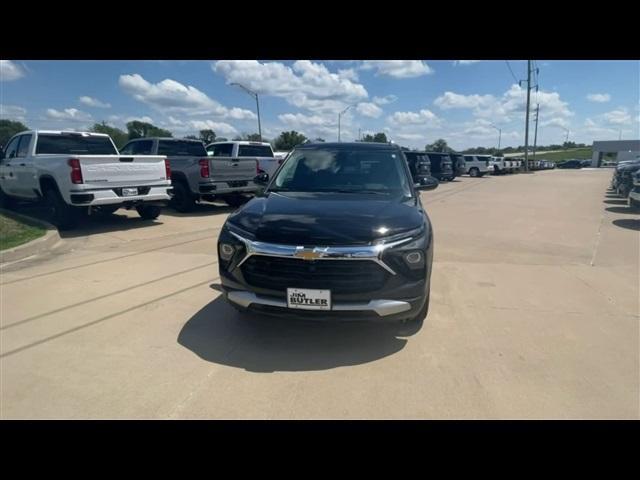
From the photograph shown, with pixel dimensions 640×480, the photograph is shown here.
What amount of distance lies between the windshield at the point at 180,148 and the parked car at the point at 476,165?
31.0m

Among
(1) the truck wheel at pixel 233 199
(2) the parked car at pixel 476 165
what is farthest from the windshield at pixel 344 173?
(2) the parked car at pixel 476 165

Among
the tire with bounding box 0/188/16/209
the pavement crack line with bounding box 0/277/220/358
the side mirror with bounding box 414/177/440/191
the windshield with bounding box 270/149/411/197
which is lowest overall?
the pavement crack line with bounding box 0/277/220/358

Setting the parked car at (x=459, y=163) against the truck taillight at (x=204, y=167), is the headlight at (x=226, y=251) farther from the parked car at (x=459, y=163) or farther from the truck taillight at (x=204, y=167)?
the parked car at (x=459, y=163)

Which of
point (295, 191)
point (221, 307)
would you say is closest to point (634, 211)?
point (295, 191)

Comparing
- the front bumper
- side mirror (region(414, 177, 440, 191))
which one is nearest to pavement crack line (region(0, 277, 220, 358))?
the front bumper

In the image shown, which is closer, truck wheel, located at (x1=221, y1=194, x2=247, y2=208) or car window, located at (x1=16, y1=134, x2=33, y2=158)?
car window, located at (x1=16, y1=134, x2=33, y2=158)

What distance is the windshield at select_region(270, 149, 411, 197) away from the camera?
4285 millimetres

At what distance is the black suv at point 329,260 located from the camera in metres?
2.92

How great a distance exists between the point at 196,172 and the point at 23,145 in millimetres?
3963

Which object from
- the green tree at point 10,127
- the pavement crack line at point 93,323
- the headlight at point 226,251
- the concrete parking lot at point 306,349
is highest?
the green tree at point 10,127

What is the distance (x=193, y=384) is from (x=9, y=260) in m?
5.14

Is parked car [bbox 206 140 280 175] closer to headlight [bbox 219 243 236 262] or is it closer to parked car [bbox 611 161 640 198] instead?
headlight [bbox 219 243 236 262]

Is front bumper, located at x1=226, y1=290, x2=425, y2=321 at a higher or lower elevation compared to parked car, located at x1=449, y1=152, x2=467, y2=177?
lower

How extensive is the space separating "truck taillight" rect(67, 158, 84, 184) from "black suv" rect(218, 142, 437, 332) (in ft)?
18.3
